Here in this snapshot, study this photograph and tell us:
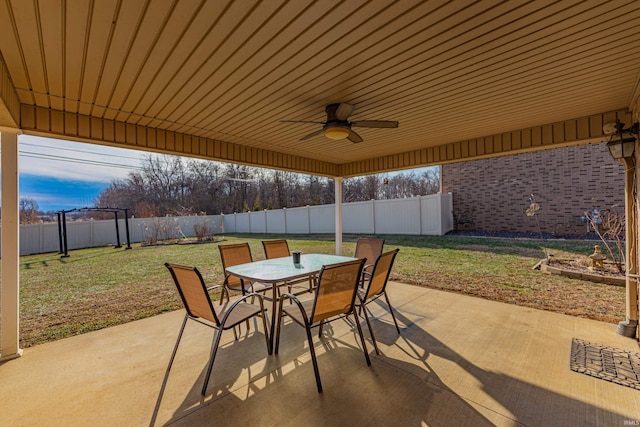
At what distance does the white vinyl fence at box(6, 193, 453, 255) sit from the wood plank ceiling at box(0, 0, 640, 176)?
7.26m

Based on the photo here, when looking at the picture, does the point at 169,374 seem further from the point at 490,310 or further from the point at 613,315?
the point at 613,315

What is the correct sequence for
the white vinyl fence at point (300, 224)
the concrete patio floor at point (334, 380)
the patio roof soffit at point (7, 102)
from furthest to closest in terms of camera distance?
the white vinyl fence at point (300, 224)
the patio roof soffit at point (7, 102)
the concrete patio floor at point (334, 380)

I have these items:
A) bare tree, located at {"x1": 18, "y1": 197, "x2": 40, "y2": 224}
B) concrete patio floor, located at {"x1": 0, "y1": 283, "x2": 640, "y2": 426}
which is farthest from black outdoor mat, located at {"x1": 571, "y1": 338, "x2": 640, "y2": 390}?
bare tree, located at {"x1": 18, "y1": 197, "x2": 40, "y2": 224}

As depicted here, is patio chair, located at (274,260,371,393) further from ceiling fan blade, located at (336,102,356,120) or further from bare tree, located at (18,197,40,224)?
bare tree, located at (18,197,40,224)

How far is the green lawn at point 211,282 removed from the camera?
3.82 m

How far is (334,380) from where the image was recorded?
2.28 metres

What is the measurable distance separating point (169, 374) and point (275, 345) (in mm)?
955

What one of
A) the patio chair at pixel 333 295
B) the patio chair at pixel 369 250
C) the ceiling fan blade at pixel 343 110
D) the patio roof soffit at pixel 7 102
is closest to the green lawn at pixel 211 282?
the patio chair at pixel 369 250

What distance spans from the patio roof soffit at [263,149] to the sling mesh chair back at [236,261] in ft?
4.99

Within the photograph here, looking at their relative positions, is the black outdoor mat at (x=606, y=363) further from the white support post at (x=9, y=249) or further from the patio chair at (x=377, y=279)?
the white support post at (x=9, y=249)

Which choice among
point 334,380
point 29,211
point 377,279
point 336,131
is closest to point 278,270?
point 377,279

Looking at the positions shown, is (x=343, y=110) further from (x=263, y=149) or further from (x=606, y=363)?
(x=606, y=363)

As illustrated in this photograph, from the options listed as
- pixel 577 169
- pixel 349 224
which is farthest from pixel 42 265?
pixel 577 169

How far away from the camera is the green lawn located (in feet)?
12.5
